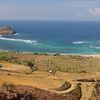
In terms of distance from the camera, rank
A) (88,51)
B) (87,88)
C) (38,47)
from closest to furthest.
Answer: (87,88) < (88,51) < (38,47)

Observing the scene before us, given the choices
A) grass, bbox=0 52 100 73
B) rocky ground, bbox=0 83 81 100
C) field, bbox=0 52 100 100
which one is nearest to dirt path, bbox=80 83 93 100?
field, bbox=0 52 100 100

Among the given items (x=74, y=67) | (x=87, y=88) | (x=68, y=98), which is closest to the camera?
(x=68, y=98)

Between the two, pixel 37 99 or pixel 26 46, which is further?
pixel 26 46

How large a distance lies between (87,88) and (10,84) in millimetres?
18439

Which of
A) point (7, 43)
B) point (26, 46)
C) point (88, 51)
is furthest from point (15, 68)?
point (7, 43)

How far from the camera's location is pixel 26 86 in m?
62.0

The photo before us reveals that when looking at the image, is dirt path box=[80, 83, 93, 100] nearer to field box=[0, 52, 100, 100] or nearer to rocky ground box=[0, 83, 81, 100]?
field box=[0, 52, 100, 100]

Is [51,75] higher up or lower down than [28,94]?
higher up

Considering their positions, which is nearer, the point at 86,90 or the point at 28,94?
the point at 28,94

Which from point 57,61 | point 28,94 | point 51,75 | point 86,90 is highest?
point 57,61

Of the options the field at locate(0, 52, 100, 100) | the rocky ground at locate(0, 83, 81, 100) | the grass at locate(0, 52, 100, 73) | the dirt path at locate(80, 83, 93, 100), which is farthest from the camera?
the grass at locate(0, 52, 100, 73)

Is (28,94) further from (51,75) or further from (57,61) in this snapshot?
(57,61)

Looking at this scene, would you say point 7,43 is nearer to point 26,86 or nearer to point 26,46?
point 26,46

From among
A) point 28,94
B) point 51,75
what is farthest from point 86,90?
point 28,94
